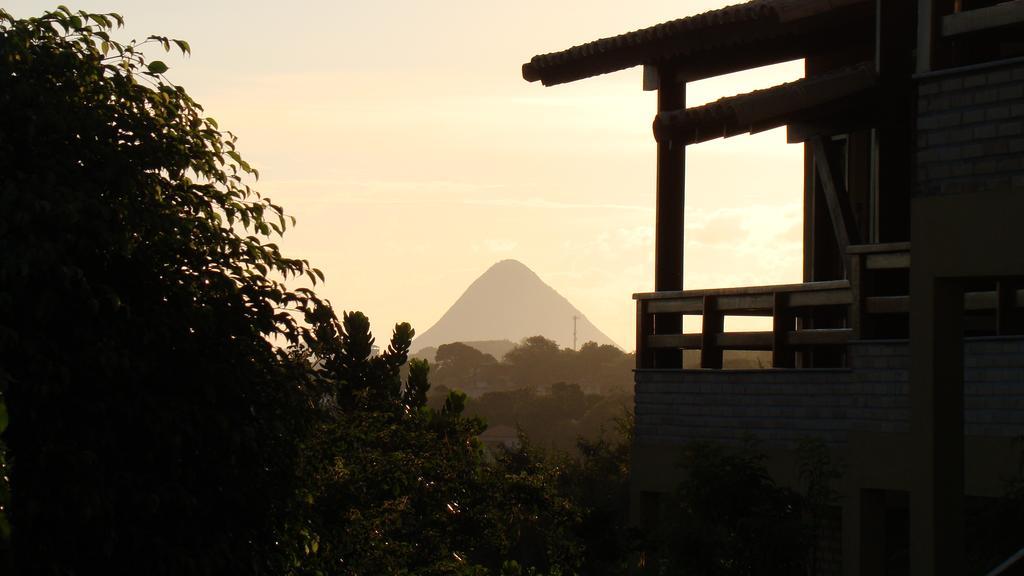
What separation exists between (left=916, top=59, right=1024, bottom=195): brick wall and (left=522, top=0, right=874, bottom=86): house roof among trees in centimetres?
495

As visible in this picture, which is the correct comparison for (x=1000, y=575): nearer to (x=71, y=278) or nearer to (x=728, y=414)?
(x=728, y=414)

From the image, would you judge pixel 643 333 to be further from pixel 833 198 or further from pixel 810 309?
pixel 833 198

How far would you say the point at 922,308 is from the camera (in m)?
10.1

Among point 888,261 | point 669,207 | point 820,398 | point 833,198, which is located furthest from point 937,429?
point 669,207

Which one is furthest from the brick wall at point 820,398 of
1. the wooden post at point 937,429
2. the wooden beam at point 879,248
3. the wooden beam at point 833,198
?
the wooden post at point 937,429

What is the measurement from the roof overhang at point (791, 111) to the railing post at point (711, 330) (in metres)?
2.03

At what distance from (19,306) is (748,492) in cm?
661

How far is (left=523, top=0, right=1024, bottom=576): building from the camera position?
32.8 feet

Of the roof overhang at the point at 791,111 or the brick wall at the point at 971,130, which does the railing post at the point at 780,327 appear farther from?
the brick wall at the point at 971,130

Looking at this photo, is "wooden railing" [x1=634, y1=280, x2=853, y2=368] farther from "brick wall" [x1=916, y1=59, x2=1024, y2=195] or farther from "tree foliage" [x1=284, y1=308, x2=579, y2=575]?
"tree foliage" [x1=284, y1=308, x2=579, y2=575]

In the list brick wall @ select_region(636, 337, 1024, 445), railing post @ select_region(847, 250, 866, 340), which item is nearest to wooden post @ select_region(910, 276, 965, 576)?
brick wall @ select_region(636, 337, 1024, 445)

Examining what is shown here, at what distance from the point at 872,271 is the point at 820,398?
1.37 metres

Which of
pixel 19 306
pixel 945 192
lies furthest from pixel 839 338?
pixel 19 306

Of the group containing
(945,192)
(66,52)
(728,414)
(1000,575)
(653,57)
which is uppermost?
(653,57)
